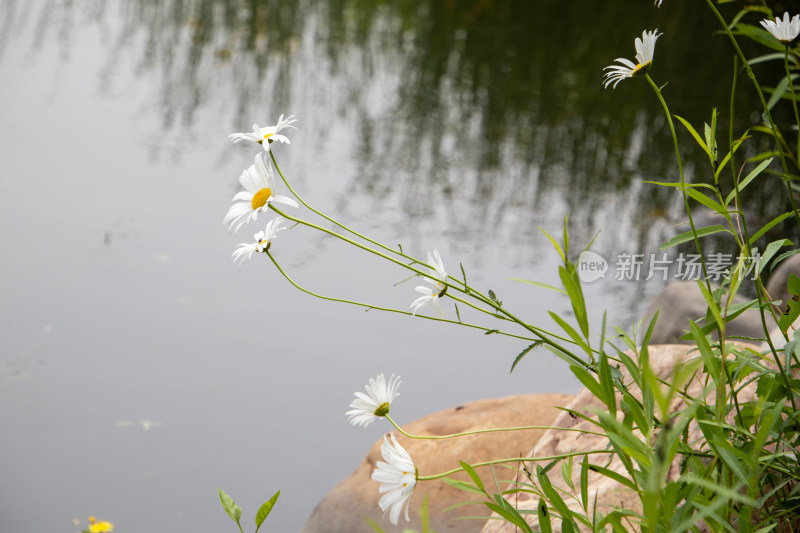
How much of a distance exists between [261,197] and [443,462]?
1149 mm

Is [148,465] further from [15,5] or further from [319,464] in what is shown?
[15,5]

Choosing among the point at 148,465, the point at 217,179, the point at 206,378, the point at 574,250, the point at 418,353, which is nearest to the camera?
the point at 148,465

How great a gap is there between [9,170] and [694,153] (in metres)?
3.28

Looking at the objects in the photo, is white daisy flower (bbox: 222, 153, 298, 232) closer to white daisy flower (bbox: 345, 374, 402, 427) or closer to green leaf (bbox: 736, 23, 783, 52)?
white daisy flower (bbox: 345, 374, 402, 427)

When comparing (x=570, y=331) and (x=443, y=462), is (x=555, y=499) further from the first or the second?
(x=443, y=462)


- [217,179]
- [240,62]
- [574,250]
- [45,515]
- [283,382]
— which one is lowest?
[45,515]

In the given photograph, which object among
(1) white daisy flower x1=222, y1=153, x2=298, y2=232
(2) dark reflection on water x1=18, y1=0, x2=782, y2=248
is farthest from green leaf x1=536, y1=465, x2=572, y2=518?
(2) dark reflection on water x1=18, y1=0, x2=782, y2=248

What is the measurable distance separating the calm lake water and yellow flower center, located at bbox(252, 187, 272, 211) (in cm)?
124

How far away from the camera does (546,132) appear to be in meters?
4.12

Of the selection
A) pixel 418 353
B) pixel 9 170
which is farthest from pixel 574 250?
pixel 9 170

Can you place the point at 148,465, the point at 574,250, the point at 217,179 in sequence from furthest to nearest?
the point at 217,179 → the point at 574,250 → the point at 148,465

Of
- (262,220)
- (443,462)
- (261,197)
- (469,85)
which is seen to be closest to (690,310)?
(443,462)

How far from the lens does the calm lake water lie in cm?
224

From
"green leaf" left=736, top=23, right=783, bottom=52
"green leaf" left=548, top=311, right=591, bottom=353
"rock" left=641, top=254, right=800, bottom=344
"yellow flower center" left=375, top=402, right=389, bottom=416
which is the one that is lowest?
"yellow flower center" left=375, top=402, right=389, bottom=416
